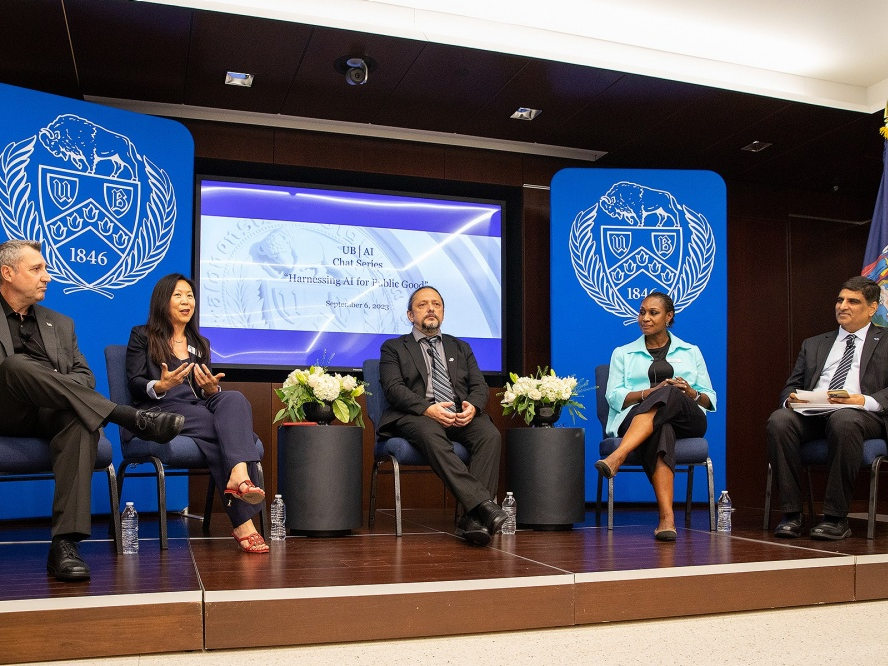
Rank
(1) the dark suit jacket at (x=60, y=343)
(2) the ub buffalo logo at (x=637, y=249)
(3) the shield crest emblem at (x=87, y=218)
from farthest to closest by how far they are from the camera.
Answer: (2) the ub buffalo logo at (x=637, y=249) < (3) the shield crest emblem at (x=87, y=218) < (1) the dark suit jacket at (x=60, y=343)

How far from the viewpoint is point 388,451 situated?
431 centimetres

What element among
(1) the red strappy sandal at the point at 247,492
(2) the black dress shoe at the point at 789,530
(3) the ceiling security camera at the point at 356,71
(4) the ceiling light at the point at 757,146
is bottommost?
(2) the black dress shoe at the point at 789,530

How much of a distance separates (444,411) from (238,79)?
258 cm

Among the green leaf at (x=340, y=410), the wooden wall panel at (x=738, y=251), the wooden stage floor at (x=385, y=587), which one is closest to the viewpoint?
the wooden stage floor at (x=385, y=587)

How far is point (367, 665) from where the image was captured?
7.83 feet

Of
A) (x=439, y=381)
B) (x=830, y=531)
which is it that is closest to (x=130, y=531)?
(x=439, y=381)

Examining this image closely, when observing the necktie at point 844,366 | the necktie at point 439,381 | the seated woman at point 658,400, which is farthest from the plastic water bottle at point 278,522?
the necktie at point 844,366

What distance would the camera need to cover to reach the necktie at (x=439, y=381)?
Answer: 4.58 meters

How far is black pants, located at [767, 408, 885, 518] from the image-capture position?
13.2 feet

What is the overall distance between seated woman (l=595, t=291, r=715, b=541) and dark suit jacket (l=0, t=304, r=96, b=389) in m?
2.30

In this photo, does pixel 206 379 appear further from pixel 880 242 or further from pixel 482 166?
pixel 880 242

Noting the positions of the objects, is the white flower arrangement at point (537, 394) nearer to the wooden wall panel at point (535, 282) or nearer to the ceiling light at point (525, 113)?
the wooden wall panel at point (535, 282)

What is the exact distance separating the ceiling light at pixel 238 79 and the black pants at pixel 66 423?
2.78 metres

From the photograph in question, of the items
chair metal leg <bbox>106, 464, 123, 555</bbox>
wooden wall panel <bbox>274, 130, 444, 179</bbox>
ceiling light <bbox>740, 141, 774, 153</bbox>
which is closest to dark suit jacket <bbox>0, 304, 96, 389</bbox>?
chair metal leg <bbox>106, 464, 123, 555</bbox>
